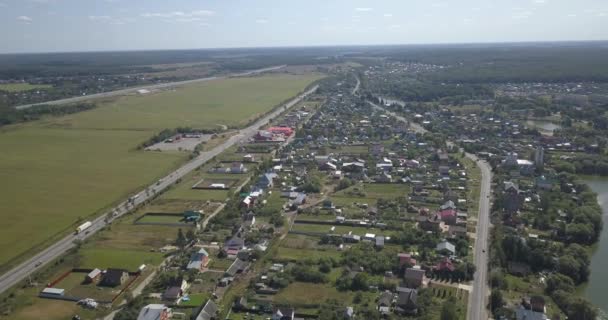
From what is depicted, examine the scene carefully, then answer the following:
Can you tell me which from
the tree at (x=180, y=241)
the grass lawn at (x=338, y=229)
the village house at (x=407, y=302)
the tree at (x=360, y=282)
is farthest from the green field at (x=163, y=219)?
the village house at (x=407, y=302)

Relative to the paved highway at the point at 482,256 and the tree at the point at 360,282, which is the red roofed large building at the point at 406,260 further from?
the paved highway at the point at 482,256

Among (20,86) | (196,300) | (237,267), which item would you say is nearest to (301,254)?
(237,267)

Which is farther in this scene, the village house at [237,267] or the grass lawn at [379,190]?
the grass lawn at [379,190]

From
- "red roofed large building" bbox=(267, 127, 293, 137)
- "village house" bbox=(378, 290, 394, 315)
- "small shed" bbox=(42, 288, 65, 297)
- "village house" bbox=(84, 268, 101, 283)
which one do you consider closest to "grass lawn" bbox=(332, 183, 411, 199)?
"village house" bbox=(378, 290, 394, 315)

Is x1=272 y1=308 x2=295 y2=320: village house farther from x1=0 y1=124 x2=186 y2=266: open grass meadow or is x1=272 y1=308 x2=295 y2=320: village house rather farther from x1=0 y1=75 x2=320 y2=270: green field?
x1=0 y1=124 x2=186 y2=266: open grass meadow

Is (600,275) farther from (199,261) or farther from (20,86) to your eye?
(20,86)

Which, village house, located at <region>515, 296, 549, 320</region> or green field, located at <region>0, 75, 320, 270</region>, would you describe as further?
green field, located at <region>0, 75, 320, 270</region>
